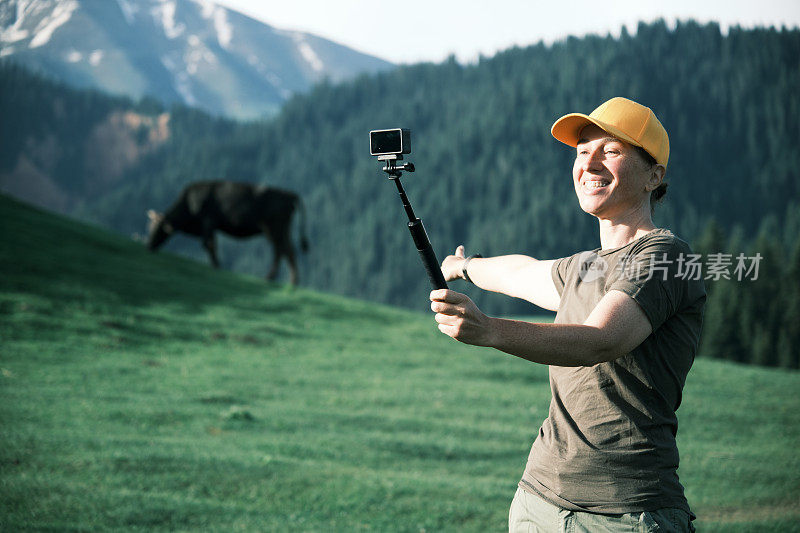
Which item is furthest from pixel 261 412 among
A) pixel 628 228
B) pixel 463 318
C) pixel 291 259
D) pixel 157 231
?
pixel 157 231

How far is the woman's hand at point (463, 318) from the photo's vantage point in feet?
7.31

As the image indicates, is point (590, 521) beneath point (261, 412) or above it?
above

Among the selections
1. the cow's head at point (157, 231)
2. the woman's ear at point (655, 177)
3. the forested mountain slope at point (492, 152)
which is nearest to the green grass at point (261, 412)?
→ the cow's head at point (157, 231)

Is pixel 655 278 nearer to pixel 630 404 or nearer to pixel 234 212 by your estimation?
pixel 630 404

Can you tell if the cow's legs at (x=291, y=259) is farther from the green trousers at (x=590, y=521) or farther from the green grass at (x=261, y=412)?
the green trousers at (x=590, y=521)

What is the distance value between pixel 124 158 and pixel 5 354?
179446 mm

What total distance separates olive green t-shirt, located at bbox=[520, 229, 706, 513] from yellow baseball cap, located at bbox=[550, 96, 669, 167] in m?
0.30

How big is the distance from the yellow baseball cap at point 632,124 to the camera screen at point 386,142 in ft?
2.29

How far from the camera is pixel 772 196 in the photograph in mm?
133000

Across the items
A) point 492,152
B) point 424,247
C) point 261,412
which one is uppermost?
point 492,152

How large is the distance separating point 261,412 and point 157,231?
14.5 metres

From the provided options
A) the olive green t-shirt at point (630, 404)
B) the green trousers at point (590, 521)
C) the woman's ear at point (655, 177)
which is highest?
the woman's ear at point (655, 177)

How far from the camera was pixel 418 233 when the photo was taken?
2381 mm

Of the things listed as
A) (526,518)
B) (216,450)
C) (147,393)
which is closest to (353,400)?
(147,393)
